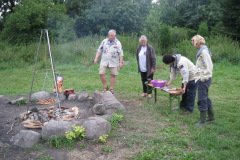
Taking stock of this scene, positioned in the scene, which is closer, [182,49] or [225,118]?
[225,118]

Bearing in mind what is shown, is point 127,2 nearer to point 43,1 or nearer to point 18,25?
point 43,1

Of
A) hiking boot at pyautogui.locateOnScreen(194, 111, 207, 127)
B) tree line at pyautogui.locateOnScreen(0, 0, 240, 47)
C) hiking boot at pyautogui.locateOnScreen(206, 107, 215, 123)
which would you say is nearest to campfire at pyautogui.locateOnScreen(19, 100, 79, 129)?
hiking boot at pyautogui.locateOnScreen(194, 111, 207, 127)

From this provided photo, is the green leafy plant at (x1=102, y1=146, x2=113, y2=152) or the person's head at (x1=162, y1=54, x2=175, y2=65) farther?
the person's head at (x1=162, y1=54, x2=175, y2=65)

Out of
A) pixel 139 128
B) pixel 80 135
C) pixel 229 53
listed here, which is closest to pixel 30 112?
pixel 80 135

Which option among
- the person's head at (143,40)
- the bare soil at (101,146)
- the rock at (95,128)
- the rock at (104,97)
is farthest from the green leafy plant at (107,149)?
the person's head at (143,40)

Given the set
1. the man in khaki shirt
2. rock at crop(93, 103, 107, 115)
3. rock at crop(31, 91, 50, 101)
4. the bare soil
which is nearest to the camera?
the bare soil

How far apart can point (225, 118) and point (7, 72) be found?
32.1 ft

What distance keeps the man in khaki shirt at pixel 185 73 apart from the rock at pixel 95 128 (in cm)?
184

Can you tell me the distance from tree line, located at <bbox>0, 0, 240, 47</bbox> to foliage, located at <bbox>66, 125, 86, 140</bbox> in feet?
41.8

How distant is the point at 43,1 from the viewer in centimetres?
1717

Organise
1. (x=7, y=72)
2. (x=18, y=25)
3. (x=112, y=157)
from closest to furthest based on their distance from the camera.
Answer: (x=112, y=157)
(x=7, y=72)
(x=18, y=25)

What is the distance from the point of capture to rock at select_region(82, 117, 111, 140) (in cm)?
386

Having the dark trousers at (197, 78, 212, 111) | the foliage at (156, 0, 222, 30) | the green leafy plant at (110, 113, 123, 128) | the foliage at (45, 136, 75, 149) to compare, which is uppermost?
the foliage at (156, 0, 222, 30)

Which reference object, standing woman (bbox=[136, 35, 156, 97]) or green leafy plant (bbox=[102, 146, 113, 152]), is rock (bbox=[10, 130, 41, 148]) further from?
standing woman (bbox=[136, 35, 156, 97])
